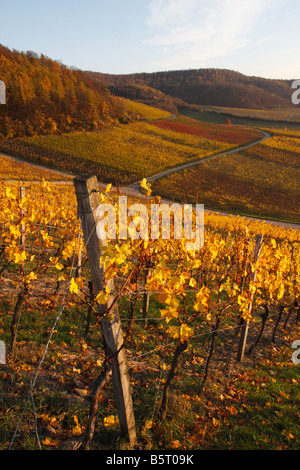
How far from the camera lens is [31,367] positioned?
3473 mm

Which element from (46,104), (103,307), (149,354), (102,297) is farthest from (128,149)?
(102,297)

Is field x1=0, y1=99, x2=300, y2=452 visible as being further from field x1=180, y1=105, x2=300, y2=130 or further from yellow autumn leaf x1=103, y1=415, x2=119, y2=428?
field x1=180, y1=105, x2=300, y2=130

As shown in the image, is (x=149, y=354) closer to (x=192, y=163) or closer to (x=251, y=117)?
(x=192, y=163)

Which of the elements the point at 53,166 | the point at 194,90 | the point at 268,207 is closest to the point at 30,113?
the point at 53,166

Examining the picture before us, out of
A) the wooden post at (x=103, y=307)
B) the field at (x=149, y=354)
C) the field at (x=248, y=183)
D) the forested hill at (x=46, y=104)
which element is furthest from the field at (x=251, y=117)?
the wooden post at (x=103, y=307)

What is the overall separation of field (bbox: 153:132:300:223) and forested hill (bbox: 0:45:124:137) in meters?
27.4

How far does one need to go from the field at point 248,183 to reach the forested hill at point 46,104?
27.4 meters

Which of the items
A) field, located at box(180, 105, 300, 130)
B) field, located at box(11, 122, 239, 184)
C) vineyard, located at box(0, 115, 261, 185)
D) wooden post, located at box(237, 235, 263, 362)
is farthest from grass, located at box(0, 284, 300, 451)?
field, located at box(180, 105, 300, 130)

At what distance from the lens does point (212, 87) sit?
422ft

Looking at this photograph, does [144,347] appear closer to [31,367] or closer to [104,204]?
[31,367]

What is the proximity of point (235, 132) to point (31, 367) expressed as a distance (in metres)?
A: 68.9

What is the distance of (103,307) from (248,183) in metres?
38.1

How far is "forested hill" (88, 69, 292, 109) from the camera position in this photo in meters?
114

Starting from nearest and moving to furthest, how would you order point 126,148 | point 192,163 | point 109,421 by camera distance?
1. point 109,421
2. point 192,163
3. point 126,148
